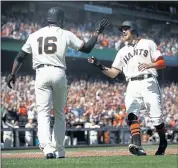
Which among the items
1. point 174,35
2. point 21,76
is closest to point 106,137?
point 21,76

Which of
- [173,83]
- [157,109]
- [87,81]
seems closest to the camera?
[157,109]

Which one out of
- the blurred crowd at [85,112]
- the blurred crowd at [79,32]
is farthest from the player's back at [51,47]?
the blurred crowd at [79,32]

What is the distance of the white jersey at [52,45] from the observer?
8.11 metres

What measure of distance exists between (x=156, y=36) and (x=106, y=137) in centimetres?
1775

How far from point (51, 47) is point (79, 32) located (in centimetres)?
2337

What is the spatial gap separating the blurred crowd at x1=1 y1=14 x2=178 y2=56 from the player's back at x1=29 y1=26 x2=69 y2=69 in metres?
14.5

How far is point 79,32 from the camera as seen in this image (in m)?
31.4

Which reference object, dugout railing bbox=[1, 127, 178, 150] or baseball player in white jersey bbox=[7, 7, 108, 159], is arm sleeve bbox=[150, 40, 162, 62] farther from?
dugout railing bbox=[1, 127, 178, 150]

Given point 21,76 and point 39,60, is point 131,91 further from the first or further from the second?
point 21,76

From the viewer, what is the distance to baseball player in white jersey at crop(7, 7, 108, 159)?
8016mm

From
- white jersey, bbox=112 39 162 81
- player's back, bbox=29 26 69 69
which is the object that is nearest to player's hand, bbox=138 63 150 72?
white jersey, bbox=112 39 162 81

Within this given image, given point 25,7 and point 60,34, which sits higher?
point 25,7

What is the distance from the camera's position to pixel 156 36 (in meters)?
37.8

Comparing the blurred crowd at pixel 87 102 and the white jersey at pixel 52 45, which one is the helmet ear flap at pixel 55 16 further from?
the blurred crowd at pixel 87 102
